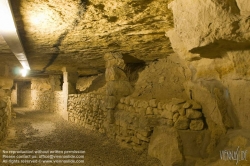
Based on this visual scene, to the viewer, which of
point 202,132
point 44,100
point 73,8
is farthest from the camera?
point 44,100

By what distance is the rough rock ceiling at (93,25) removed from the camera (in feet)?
9.11

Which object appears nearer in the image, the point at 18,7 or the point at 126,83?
the point at 18,7

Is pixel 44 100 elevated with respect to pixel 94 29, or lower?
lower

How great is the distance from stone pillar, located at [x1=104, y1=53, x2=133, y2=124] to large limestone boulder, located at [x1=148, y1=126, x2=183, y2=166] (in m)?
1.95

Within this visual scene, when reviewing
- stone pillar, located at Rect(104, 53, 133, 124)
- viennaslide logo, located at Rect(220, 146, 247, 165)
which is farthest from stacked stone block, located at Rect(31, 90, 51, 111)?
viennaslide logo, located at Rect(220, 146, 247, 165)

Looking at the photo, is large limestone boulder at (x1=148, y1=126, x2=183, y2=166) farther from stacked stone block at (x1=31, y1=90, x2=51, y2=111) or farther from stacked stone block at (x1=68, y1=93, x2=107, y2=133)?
stacked stone block at (x1=31, y1=90, x2=51, y2=111)

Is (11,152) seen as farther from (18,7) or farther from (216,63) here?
(216,63)

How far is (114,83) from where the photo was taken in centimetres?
574

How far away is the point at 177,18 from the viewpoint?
8.38 ft

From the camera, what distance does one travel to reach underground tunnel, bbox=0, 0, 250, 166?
90.7 inches

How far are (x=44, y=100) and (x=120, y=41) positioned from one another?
10371mm

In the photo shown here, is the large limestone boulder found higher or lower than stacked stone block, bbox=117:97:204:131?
lower

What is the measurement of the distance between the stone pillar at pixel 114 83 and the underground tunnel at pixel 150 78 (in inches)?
1.2

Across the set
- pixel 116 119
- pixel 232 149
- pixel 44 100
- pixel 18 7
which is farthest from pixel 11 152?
pixel 44 100
